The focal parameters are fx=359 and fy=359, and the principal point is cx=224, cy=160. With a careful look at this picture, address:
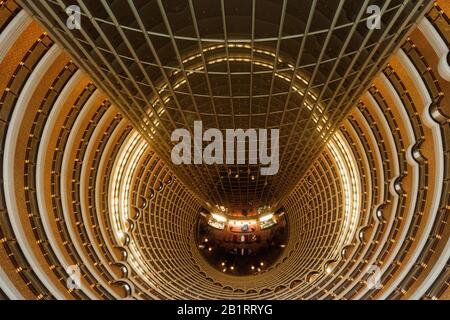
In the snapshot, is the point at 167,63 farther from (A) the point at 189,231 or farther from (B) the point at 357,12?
(A) the point at 189,231

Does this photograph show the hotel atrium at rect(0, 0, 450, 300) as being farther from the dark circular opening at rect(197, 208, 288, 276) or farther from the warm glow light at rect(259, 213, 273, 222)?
the warm glow light at rect(259, 213, 273, 222)

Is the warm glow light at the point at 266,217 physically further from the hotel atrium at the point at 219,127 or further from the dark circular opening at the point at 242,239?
the hotel atrium at the point at 219,127

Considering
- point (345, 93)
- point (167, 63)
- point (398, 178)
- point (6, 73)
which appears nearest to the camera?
point (167, 63)

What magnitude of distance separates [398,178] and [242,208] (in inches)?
725

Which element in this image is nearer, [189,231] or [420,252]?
[420,252]

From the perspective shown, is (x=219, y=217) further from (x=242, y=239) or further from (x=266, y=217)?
(x=266, y=217)

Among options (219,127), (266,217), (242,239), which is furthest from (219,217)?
(219,127)

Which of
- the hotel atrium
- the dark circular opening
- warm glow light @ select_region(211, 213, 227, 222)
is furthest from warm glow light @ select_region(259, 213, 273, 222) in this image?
the hotel atrium

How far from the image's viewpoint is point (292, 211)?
37250 mm

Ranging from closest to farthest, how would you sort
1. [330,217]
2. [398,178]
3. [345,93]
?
[345,93]
[398,178]
[330,217]

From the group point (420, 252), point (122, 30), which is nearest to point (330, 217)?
point (420, 252)

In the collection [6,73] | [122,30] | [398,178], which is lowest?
[398,178]

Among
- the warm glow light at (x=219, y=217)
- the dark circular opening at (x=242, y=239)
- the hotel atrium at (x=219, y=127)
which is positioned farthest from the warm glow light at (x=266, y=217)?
the hotel atrium at (x=219, y=127)

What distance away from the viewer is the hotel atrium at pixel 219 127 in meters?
12.2
